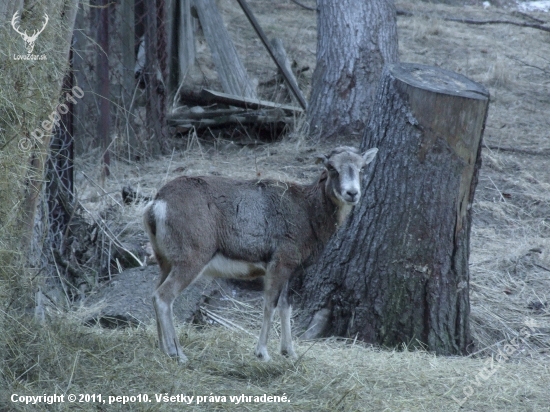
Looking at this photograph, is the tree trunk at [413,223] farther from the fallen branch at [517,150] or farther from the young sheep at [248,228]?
the fallen branch at [517,150]

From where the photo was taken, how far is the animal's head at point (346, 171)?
6.46 metres

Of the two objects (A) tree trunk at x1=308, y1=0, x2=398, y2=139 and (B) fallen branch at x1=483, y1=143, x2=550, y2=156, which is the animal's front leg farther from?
(B) fallen branch at x1=483, y1=143, x2=550, y2=156

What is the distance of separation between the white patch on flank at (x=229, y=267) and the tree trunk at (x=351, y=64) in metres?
5.37

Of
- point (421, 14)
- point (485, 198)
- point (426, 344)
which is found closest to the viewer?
point (426, 344)

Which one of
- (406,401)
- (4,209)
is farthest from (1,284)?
(406,401)

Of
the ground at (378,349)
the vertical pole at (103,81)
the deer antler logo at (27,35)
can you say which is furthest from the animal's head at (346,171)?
the vertical pole at (103,81)

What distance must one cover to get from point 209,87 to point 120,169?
3116mm

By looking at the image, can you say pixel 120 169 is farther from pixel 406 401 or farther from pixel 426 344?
pixel 406 401

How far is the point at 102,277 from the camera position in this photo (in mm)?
8367

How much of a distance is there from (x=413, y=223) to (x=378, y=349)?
117 cm

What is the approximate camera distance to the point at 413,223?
7.21 metres

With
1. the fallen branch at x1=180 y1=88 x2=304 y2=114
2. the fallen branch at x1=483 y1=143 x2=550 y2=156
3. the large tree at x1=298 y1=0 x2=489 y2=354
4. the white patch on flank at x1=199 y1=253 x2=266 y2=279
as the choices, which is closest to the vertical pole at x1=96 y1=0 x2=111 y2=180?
the fallen branch at x1=180 y1=88 x2=304 y2=114

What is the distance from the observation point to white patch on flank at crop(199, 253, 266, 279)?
6449 mm

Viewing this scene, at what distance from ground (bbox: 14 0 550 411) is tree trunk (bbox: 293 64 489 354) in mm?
361
